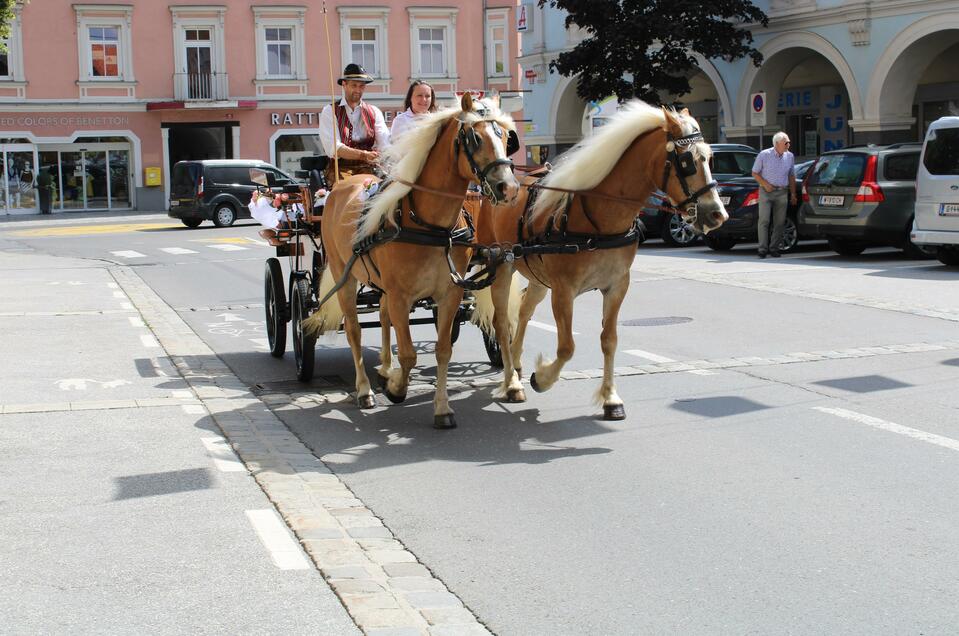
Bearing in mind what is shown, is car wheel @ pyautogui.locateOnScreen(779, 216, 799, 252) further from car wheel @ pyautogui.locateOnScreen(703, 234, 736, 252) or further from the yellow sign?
the yellow sign

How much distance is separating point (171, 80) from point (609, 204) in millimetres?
42008

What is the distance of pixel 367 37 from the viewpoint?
49.3 meters

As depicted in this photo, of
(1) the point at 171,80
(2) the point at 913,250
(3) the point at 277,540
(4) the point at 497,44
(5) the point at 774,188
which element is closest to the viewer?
(3) the point at 277,540

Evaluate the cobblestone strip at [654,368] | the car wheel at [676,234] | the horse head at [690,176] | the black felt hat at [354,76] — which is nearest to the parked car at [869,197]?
the car wheel at [676,234]

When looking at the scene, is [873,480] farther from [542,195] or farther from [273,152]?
[273,152]

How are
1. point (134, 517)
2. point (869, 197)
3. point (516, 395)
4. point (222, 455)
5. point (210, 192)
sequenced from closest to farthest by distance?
point (134, 517) < point (222, 455) < point (516, 395) < point (869, 197) < point (210, 192)

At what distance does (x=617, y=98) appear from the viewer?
113ft

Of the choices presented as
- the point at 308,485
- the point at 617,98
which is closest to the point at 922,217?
the point at 308,485

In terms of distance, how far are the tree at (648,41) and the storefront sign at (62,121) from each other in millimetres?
19685

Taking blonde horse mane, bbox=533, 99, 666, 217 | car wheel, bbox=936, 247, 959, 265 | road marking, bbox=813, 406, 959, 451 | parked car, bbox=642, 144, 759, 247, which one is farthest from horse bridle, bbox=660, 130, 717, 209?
parked car, bbox=642, 144, 759, 247

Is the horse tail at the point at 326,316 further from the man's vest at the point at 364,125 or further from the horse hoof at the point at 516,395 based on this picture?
the horse hoof at the point at 516,395

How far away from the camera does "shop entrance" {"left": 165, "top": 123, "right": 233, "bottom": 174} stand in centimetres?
4750

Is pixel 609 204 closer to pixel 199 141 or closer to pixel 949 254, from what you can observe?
pixel 949 254

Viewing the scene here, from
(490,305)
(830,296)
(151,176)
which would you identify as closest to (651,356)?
(490,305)
